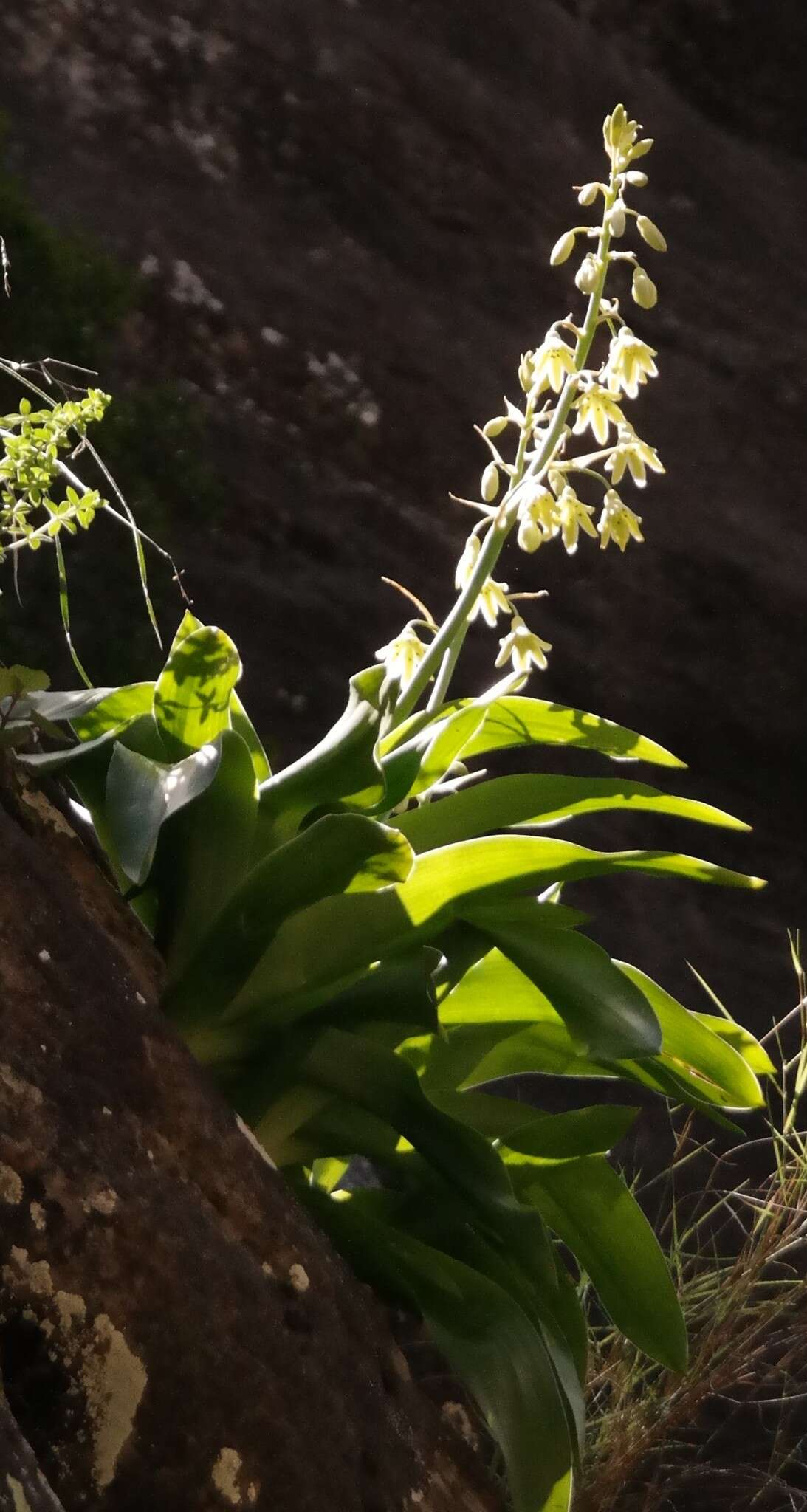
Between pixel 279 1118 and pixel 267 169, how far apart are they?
2.70 metres

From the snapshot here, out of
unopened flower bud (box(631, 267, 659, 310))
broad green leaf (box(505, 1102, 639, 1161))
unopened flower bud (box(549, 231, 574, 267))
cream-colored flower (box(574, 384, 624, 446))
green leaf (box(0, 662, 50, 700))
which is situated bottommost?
broad green leaf (box(505, 1102, 639, 1161))

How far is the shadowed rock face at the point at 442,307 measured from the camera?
2971 mm

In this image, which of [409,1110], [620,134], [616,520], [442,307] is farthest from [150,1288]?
[442,307]

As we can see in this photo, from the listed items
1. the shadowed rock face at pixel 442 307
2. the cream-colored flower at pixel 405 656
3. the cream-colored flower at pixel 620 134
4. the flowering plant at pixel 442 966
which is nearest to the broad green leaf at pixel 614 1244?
the flowering plant at pixel 442 966

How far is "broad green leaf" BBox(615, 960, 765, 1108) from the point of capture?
0.90 m

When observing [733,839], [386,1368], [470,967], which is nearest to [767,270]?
[733,839]

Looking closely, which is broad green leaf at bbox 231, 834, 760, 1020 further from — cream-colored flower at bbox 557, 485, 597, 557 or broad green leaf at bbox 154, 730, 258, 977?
cream-colored flower at bbox 557, 485, 597, 557

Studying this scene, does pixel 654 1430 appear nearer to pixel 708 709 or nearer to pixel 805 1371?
pixel 805 1371

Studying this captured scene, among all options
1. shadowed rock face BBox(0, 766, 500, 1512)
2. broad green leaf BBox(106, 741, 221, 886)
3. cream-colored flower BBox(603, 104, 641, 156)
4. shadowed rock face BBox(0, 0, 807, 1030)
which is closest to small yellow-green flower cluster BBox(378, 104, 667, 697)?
cream-colored flower BBox(603, 104, 641, 156)

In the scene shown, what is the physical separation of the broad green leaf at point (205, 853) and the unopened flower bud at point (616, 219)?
0.47 m

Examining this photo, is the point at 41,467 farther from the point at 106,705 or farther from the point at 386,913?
the point at 386,913

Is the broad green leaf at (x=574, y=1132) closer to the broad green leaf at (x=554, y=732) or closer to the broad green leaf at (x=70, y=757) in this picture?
the broad green leaf at (x=554, y=732)

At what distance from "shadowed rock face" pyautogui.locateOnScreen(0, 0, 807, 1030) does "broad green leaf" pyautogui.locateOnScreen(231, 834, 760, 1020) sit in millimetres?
2072

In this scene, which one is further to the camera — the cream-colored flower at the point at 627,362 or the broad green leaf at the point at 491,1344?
the cream-colored flower at the point at 627,362
